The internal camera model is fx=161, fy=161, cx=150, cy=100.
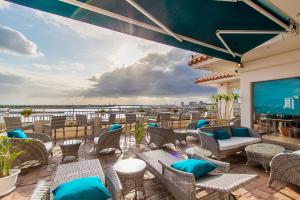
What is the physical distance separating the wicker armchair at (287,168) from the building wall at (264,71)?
383 cm

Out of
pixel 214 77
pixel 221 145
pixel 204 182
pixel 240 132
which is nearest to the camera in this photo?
pixel 204 182

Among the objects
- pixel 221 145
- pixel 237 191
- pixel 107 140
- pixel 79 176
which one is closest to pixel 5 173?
pixel 79 176

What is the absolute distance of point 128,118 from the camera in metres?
7.02

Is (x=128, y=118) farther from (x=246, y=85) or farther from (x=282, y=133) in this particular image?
(x=282, y=133)

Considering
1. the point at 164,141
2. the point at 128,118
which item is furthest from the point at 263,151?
the point at 128,118

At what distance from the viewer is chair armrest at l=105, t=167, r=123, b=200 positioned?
1.52 meters

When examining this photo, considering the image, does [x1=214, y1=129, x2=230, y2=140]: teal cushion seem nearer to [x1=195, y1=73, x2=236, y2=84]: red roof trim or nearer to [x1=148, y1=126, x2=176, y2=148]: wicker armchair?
[x1=148, y1=126, x2=176, y2=148]: wicker armchair

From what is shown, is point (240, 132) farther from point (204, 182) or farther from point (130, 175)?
→ point (130, 175)

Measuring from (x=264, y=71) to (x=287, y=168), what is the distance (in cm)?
450

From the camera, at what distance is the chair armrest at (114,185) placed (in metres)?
1.52

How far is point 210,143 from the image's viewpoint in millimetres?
3822

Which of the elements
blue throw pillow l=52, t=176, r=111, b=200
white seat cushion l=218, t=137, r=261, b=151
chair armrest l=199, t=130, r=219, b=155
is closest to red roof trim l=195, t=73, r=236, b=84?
white seat cushion l=218, t=137, r=261, b=151

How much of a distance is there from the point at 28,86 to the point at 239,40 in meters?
12.4

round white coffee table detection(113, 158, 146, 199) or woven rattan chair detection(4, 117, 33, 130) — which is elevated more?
woven rattan chair detection(4, 117, 33, 130)
